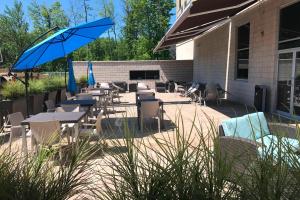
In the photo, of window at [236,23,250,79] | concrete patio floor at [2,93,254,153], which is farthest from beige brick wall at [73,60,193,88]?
concrete patio floor at [2,93,254,153]

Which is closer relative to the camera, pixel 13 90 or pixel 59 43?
pixel 13 90

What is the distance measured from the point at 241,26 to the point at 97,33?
22.7 feet

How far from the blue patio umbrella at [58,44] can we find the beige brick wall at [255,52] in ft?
16.6

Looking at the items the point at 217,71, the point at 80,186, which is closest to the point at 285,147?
the point at 80,186

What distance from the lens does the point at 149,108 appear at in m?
7.64

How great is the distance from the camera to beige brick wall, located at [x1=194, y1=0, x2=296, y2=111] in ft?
33.7

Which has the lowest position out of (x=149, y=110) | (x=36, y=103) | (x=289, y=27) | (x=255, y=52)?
(x=36, y=103)

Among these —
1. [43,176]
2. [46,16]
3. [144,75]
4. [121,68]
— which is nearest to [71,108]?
[43,176]

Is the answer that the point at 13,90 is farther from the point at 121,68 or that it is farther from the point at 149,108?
the point at 121,68

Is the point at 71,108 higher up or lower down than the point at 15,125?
higher up

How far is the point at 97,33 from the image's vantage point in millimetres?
9375

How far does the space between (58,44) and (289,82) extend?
664 centimetres

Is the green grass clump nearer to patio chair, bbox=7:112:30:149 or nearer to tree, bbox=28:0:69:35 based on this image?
patio chair, bbox=7:112:30:149

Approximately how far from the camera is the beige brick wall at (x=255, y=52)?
33.7 ft
